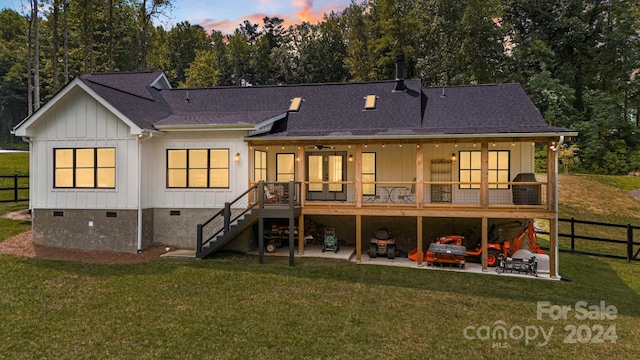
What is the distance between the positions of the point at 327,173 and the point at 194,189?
5230 mm

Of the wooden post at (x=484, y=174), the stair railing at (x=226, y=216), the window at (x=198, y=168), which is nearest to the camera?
the wooden post at (x=484, y=174)

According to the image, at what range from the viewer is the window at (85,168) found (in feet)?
42.3

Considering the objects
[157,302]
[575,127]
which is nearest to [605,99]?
[575,127]

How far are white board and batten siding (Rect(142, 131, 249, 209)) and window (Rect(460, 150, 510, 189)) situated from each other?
809 centimetres

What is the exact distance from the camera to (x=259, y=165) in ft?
47.0

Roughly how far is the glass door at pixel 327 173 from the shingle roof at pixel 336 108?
1365mm

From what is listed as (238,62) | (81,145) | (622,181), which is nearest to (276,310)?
(81,145)

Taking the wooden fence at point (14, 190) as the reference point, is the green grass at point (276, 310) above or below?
below

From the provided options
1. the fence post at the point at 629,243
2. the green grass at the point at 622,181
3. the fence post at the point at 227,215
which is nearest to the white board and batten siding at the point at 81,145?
the fence post at the point at 227,215

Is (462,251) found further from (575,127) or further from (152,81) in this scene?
(575,127)

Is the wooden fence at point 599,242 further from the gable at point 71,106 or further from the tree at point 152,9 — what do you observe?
the tree at point 152,9

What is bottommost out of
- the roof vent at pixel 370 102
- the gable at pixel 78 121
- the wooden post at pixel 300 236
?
the wooden post at pixel 300 236

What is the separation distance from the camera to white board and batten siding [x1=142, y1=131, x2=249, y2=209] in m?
13.3

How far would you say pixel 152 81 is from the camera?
1731 centimetres
